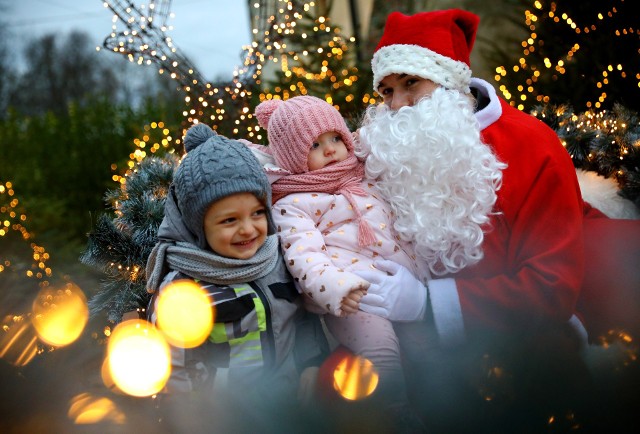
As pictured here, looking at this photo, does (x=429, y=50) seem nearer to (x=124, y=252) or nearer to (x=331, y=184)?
(x=331, y=184)

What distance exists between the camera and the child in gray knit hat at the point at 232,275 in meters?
1.70

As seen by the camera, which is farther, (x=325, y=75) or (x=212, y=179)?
(x=325, y=75)

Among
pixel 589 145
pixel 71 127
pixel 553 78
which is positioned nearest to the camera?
pixel 589 145

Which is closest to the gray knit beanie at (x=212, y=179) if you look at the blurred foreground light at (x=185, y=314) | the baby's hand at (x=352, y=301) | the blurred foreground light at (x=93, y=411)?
the blurred foreground light at (x=185, y=314)

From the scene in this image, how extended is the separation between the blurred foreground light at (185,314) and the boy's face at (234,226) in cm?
14

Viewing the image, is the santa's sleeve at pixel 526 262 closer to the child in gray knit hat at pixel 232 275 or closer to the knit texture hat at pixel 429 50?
the knit texture hat at pixel 429 50

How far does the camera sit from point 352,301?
5.56 feet

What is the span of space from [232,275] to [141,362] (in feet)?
1.11

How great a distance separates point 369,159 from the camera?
6.68 feet

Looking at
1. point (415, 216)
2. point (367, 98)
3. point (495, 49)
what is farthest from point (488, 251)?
point (495, 49)

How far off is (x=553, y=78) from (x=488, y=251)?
7.03 ft

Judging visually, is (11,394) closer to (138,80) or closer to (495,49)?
(495,49)

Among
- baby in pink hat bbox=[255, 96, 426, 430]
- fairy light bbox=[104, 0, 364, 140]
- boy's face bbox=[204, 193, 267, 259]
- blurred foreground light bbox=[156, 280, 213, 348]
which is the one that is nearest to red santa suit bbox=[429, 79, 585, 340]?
baby in pink hat bbox=[255, 96, 426, 430]

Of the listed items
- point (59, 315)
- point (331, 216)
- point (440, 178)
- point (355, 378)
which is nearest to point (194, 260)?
point (331, 216)
